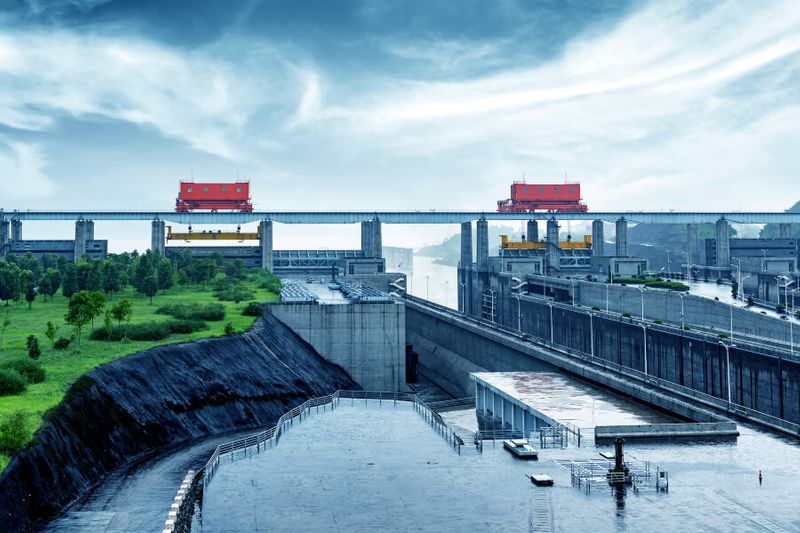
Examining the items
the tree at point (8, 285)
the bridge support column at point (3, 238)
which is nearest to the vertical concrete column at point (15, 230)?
the bridge support column at point (3, 238)

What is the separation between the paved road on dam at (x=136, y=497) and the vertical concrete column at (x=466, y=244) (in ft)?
362

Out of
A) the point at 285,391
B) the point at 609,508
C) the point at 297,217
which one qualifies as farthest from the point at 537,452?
the point at 297,217

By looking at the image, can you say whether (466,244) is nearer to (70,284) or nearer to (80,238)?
(80,238)

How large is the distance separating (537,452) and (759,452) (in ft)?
35.0

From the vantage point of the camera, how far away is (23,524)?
99.8ft

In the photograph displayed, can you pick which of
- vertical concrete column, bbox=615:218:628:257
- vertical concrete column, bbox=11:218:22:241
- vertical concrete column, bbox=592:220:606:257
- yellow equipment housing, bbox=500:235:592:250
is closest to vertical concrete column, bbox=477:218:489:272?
yellow equipment housing, bbox=500:235:592:250

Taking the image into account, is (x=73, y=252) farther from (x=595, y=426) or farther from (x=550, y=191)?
(x=595, y=426)

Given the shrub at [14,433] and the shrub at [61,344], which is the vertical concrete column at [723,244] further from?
the shrub at [14,433]

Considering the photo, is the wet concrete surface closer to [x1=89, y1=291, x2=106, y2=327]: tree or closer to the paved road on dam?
the paved road on dam

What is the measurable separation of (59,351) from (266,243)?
8869cm

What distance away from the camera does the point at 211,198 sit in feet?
478

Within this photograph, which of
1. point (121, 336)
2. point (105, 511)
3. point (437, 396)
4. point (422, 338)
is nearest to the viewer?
point (105, 511)

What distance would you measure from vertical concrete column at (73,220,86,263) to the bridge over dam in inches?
2687

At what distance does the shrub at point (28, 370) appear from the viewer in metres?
45.2
